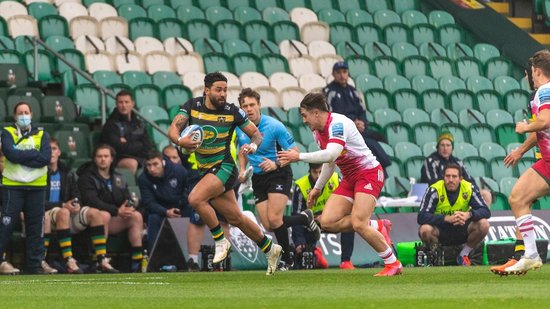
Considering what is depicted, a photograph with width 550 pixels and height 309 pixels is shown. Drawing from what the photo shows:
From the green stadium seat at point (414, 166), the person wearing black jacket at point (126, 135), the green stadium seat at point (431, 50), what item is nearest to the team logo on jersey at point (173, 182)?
the person wearing black jacket at point (126, 135)

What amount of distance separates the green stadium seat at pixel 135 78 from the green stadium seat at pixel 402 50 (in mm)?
6132

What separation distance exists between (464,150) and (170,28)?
5989 millimetres

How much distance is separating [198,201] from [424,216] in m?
5.68

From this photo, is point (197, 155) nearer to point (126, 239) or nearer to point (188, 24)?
point (126, 239)

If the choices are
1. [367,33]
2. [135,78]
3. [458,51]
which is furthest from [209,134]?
[458,51]

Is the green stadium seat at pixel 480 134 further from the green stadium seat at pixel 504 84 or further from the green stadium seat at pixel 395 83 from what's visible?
the green stadium seat at pixel 504 84

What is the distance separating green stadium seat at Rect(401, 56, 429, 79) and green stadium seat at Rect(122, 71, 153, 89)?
5.99m

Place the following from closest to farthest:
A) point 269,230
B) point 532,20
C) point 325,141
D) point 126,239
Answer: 1. point 325,141
2. point 269,230
3. point 126,239
4. point 532,20

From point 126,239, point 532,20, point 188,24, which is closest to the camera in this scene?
point 126,239

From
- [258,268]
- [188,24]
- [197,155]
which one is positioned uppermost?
[188,24]

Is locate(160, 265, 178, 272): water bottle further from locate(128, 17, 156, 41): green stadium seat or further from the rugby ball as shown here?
locate(128, 17, 156, 41): green stadium seat

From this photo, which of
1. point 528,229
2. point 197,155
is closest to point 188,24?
point 197,155

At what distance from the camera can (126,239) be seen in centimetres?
1953

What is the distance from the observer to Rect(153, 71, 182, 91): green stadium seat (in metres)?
23.7
